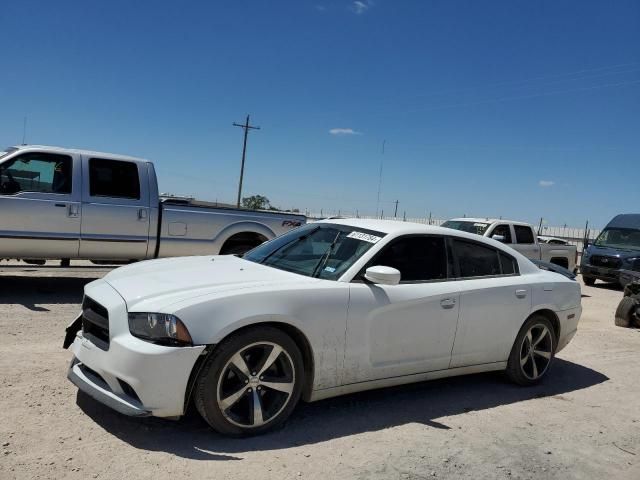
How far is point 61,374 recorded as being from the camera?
15.4ft

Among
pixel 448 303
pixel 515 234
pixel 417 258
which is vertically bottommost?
pixel 448 303

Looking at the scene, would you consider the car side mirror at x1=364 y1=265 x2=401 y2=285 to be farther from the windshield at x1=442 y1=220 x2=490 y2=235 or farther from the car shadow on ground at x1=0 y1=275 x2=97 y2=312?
the windshield at x1=442 y1=220 x2=490 y2=235

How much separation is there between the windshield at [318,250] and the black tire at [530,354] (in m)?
1.83

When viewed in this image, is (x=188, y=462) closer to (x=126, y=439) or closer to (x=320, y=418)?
(x=126, y=439)

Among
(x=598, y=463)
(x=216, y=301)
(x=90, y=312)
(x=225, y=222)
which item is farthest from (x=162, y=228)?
(x=598, y=463)

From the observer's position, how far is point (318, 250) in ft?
15.5

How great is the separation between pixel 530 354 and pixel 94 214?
245 inches

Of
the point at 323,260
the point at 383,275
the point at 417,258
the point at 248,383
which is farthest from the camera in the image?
the point at 417,258

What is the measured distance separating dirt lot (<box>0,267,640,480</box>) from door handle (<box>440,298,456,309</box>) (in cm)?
86

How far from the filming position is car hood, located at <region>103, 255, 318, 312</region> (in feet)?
12.0

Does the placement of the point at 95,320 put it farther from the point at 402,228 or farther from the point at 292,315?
the point at 402,228

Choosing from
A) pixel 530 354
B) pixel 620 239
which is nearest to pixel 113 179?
pixel 530 354

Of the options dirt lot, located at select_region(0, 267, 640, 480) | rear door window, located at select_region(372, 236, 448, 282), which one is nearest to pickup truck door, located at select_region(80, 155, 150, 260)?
dirt lot, located at select_region(0, 267, 640, 480)

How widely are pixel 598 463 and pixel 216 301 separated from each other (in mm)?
2837
